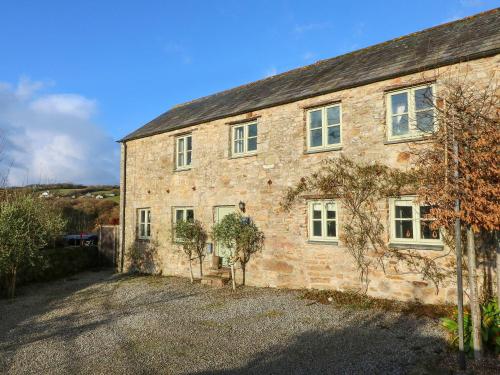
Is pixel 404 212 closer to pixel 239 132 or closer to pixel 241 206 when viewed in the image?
pixel 241 206

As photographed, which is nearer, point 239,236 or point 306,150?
point 306,150

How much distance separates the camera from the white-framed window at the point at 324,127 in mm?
10203

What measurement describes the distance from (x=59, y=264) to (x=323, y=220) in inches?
451

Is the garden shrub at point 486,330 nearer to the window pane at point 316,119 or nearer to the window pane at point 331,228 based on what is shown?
the window pane at point 331,228

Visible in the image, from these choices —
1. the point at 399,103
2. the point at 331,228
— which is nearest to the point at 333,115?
the point at 399,103

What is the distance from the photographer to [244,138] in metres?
12.4

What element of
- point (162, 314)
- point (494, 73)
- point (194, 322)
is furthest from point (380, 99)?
point (162, 314)

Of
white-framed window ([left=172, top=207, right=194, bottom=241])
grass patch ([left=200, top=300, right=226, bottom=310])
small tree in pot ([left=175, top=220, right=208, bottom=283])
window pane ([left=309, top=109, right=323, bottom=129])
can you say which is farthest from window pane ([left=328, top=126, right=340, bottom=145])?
white-framed window ([left=172, top=207, right=194, bottom=241])

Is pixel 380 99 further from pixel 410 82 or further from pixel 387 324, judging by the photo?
pixel 387 324

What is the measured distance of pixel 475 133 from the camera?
5270 millimetres

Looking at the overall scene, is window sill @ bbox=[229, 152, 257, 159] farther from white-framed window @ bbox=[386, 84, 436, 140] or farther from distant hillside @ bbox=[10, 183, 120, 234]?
distant hillside @ bbox=[10, 183, 120, 234]

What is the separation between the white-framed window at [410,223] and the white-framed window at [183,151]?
7964 mm

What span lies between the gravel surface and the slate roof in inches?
234

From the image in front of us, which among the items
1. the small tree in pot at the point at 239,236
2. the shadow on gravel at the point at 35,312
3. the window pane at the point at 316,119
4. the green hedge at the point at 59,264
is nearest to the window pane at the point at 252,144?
→ the window pane at the point at 316,119
